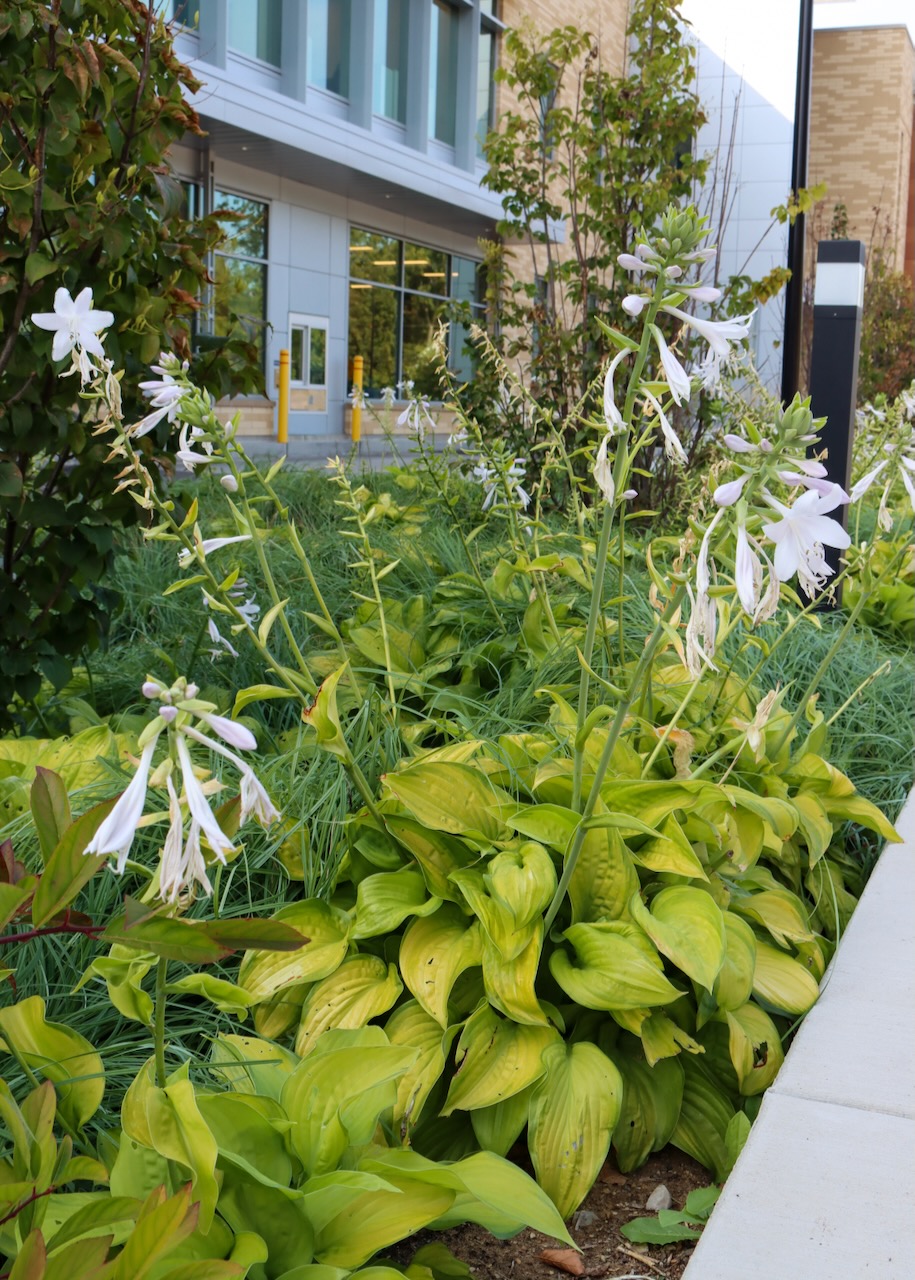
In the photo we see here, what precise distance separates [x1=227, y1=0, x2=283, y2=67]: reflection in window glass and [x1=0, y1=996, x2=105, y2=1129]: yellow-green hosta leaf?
18168 mm

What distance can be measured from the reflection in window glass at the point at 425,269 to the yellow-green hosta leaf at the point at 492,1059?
21.5 meters

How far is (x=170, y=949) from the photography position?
44.5 inches

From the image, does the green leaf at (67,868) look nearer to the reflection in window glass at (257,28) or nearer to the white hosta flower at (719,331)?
the white hosta flower at (719,331)

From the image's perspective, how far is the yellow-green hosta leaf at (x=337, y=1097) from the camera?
159cm

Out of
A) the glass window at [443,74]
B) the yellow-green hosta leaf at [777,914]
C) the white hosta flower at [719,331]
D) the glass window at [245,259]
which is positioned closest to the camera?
the white hosta flower at [719,331]

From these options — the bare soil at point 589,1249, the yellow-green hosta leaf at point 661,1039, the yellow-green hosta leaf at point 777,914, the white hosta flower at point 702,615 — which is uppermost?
the white hosta flower at point 702,615

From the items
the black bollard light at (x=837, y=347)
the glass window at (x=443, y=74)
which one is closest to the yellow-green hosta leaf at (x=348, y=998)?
the black bollard light at (x=837, y=347)

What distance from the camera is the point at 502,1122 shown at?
2.00 m

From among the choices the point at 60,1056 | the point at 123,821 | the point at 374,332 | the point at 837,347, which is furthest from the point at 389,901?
the point at 374,332

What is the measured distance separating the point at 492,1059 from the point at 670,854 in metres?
0.50

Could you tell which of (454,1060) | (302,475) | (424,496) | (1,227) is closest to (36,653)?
(1,227)

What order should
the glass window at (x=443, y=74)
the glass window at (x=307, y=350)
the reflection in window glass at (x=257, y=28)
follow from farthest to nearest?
the glass window at (x=443, y=74)
the glass window at (x=307, y=350)
the reflection in window glass at (x=257, y=28)

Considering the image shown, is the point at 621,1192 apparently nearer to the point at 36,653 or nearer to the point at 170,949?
the point at 170,949

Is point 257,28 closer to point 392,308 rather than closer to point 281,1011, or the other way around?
point 392,308
